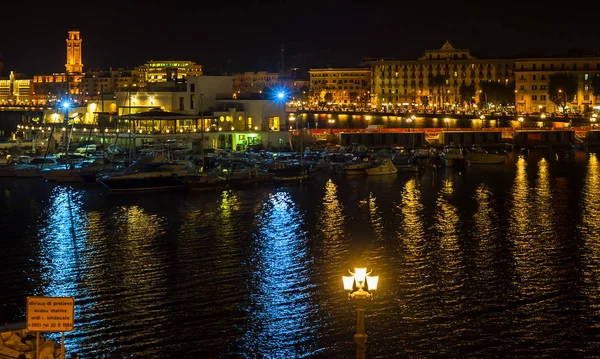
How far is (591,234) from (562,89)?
1970 inches

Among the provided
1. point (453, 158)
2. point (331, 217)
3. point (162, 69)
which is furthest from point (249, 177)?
point (162, 69)

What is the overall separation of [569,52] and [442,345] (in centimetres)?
7246

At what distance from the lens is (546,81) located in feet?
246

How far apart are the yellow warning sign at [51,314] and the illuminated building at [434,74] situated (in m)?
76.6

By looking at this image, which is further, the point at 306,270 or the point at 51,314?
the point at 306,270

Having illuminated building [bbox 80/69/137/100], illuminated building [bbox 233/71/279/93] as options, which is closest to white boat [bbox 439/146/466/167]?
illuminated building [bbox 80/69/137/100]

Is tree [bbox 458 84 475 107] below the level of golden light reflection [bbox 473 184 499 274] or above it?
above

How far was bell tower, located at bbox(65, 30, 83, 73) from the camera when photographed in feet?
431

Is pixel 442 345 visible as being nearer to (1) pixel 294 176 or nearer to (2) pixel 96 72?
(1) pixel 294 176

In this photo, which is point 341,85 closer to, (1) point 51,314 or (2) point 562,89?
(2) point 562,89

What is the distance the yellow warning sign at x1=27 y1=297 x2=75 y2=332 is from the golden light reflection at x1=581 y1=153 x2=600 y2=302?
32.4ft

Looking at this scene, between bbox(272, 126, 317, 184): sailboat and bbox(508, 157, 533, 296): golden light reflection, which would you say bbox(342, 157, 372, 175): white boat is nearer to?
bbox(272, 126, 317, 184): sailboat

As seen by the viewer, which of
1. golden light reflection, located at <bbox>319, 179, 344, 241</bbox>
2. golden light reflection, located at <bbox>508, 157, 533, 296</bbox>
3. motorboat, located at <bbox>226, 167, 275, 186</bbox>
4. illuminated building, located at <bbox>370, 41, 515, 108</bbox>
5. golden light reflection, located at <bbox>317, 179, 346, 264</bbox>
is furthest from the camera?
illuminated building, located at <bbox>370, 41, 515, 108</bbox>

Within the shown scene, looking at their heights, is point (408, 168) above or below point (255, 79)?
below
